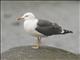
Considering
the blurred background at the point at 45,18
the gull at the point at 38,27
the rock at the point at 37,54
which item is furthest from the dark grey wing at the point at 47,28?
the blurred background at the point at 45,18

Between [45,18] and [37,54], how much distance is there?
4264mm

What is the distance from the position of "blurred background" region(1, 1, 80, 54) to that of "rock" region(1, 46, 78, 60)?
198 centimetres

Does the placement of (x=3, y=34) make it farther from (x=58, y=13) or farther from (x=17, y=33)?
(x=58, y=13)

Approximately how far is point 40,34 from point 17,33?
3.62 meters

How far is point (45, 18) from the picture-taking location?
7.99 metres

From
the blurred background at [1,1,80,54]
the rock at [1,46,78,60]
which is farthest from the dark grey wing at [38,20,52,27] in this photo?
the blurred background at [1,1,80,54]

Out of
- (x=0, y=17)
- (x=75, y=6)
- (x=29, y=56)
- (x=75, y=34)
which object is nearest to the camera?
(x=29, y=56)

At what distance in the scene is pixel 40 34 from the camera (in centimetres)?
384

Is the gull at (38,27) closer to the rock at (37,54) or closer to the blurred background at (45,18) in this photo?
the rock at (37,54)

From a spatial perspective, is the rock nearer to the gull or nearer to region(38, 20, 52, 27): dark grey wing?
the gull

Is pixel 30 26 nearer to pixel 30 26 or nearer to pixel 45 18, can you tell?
pixel 30 26

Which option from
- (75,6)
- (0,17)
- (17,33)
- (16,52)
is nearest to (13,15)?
(0,17)

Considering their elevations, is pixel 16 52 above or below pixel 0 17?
below

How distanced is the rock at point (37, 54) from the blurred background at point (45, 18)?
1980 millimetres
